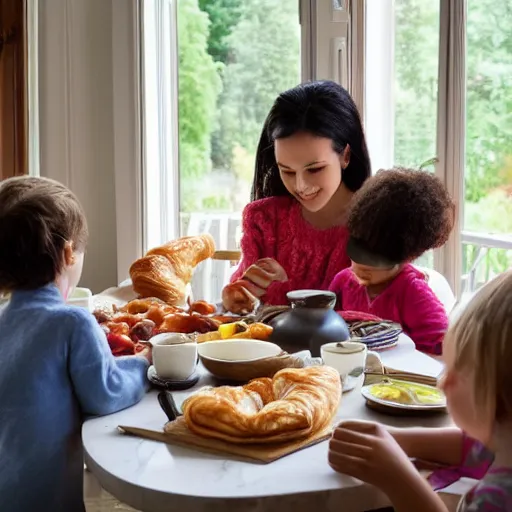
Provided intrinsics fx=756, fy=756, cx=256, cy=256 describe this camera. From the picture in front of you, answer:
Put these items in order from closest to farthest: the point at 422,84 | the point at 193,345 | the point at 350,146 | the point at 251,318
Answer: the point at 193,345
the point at 251,318
the point at 350,146
the point at 422,84

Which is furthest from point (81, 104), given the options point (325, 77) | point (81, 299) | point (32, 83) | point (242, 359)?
point (242, 359)

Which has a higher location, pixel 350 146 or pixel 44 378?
pixel 350 146

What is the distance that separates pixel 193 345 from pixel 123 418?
0.59ft

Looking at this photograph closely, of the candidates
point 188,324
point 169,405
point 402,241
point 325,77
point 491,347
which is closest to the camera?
point 491,347

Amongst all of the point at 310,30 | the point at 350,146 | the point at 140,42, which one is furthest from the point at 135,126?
the point at 350,146

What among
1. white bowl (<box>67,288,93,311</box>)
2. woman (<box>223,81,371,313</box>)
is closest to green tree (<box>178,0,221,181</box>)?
woman (<box>223,81,371,313</box>)

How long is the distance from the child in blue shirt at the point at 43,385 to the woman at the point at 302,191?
0.70 m

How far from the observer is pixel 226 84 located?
3.09m

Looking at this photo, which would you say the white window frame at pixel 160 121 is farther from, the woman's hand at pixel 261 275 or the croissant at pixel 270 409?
the croissant at pixel 270 409

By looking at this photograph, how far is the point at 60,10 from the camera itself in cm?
287

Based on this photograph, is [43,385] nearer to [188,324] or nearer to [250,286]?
[188,324]

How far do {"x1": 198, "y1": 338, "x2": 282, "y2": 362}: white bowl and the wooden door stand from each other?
1766mm

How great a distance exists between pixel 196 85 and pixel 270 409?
2.34 m

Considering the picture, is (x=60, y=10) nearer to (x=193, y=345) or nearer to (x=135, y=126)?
(x=135, y=126)
